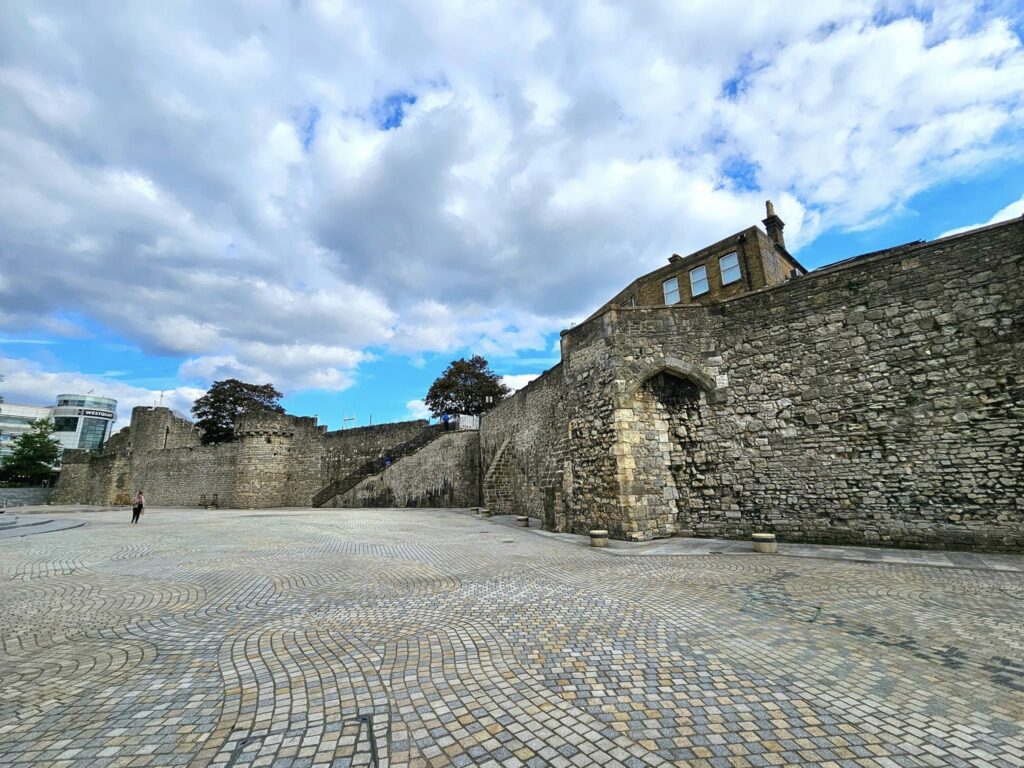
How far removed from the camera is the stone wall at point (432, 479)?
86.4 ft

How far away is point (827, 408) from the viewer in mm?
10297

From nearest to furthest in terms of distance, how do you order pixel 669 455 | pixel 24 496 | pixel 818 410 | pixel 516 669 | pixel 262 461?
pixel 516 669 → pixel 818 410 → pixel 669 455 → pixel 262 461 → pixel 24 496

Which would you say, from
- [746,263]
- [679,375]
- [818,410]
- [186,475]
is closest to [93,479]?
[186,475]

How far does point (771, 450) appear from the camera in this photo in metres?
11.0

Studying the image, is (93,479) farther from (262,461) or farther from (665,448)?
(665,448)

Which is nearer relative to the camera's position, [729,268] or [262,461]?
[729,268]

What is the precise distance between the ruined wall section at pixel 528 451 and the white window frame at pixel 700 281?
9.02 m

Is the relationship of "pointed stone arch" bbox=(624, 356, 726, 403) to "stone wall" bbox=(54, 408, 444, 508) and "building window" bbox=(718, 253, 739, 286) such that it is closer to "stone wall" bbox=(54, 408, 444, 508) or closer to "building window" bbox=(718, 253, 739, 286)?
"building window" bbox=(718, 253, 739, 286)

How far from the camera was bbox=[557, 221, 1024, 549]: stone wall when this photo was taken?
8.70 m

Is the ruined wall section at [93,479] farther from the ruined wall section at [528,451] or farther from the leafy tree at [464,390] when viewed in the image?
the ruined wall section at [528,451]

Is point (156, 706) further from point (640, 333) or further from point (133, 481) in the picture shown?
point (133, 481)

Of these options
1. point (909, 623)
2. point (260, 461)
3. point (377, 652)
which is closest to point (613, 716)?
point (377, 652)

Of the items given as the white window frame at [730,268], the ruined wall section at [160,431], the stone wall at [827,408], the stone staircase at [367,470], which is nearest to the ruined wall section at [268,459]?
the stone staircase at [367,470]

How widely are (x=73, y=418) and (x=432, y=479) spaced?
335ft
